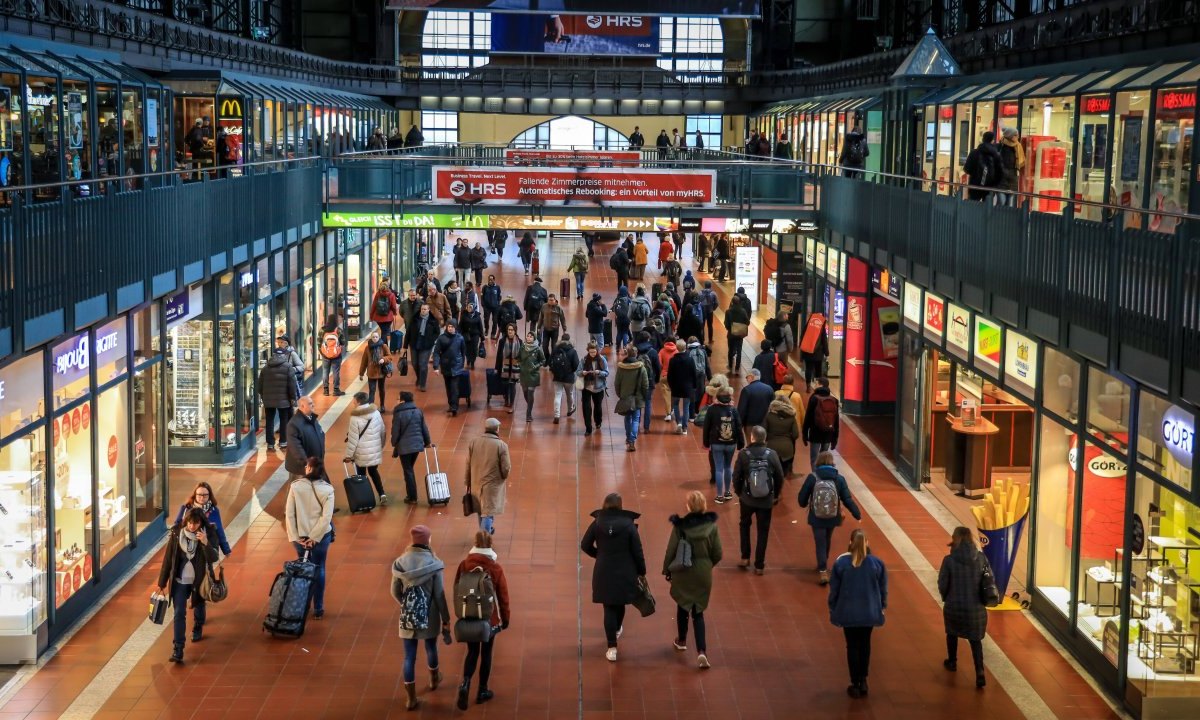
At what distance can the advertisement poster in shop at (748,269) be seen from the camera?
3756 cm

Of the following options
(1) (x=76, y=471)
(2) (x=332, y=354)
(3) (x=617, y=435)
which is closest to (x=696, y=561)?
(1) (x=76, y=471)

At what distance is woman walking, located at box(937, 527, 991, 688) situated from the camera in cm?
1199

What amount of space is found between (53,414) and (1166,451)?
9045 millimetres

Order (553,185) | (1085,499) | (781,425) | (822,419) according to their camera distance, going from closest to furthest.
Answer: (1085,499)
(781,425)
(822,419)
(553,185)

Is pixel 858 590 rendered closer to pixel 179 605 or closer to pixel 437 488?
pixel 179 605

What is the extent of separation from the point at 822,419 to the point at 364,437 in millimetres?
5500

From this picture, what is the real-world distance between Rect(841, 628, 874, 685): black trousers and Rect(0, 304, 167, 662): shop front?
655cm

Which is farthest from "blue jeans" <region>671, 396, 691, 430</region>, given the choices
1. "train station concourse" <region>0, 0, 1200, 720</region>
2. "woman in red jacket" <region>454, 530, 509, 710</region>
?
"woman in red jacket" <region>454, 530, 509, 710</region>

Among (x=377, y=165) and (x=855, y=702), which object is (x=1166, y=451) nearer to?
(x=855, y=702)

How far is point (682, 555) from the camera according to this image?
1230cm

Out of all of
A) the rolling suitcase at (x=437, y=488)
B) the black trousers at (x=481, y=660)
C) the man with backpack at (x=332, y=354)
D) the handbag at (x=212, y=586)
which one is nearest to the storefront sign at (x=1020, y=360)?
the black trousers at (x=481, y=660)

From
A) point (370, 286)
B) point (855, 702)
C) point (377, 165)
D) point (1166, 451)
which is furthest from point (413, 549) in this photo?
point (370, 286)

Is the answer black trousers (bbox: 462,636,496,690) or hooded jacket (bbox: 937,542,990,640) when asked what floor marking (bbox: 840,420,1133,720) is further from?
black trousers (bbox: 462,636,496,690)

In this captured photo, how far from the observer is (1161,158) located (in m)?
16.2
